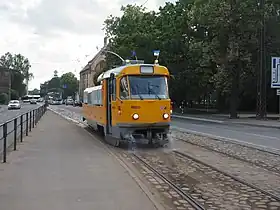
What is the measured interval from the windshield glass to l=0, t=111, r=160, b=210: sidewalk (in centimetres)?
304

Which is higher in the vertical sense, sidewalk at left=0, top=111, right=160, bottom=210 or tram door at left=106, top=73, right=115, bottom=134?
tram door at left=106, top=73, right=115, bottom=134

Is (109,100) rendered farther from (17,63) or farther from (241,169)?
(17,63)

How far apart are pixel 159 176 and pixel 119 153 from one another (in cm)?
528

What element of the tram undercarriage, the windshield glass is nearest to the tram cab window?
the windshield glass

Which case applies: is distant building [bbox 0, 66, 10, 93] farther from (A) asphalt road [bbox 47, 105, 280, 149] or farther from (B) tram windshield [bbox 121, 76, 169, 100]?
(B) tram windshield [bbox 121, 76, 169, 100]

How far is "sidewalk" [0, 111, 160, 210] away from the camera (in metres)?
8.25

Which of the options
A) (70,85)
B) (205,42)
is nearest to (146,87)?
(205,42)

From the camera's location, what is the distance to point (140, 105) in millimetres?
17812

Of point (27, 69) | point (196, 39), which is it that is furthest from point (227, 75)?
point (27, 69)

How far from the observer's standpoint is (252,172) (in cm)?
1228

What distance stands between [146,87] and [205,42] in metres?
31.8

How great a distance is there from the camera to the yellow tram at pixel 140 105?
1778cm

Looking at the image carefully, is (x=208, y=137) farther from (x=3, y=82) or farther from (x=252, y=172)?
(x=3, y=82)

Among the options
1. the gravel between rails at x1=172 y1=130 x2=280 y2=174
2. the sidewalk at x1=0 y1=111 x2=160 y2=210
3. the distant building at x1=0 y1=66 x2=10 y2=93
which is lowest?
the gravel between rails at x1=172 y1=130 x2=280 y2=174
